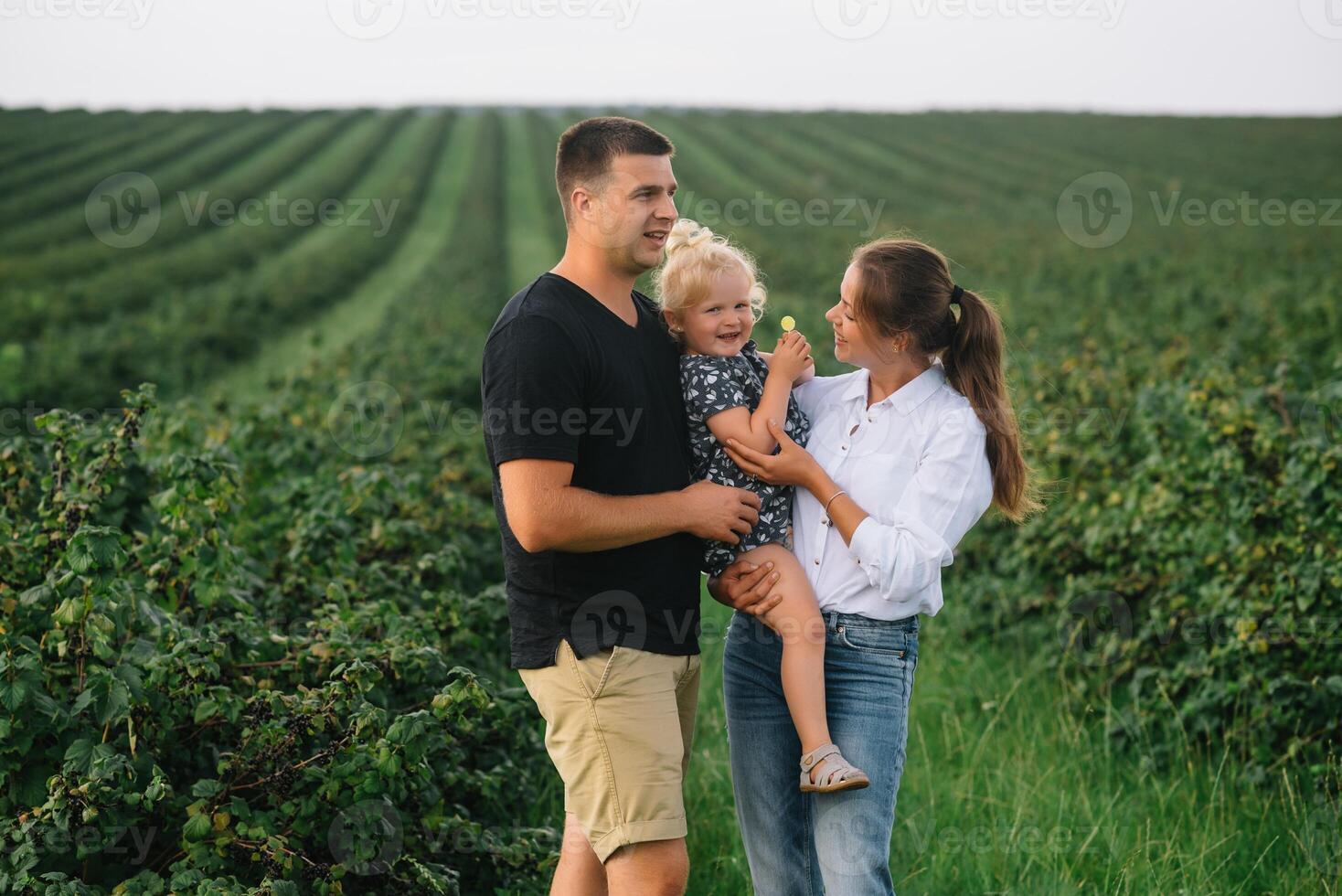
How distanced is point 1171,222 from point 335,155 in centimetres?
3775

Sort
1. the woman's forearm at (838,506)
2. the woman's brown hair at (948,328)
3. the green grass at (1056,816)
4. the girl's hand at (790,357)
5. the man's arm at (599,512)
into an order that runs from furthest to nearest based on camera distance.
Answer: the green grass at (1056,816) < the girl's hand at (790,357) < the woman's brown hair at (948,328) < the woman's forearm at (838,506) < the man's arm at (599,512)

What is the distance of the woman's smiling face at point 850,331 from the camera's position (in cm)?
285

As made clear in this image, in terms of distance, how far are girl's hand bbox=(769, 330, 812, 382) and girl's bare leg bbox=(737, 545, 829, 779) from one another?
19.7 inches

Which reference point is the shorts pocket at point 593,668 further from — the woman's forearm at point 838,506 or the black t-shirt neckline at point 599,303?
the black t-shirt neckline at point 599,303

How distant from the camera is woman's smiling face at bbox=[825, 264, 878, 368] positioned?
2.85 metres

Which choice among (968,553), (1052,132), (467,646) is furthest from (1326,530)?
(1052,132)

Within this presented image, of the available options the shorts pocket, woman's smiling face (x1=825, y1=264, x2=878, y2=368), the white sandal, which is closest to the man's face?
woman's smiling face (x1=825, y1=264, x2=878, y2=368)

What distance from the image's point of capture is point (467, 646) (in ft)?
14.7

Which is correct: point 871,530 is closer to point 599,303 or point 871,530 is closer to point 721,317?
point 721,317

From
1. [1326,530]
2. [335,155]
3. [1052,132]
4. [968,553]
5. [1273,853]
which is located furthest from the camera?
[1052,132]

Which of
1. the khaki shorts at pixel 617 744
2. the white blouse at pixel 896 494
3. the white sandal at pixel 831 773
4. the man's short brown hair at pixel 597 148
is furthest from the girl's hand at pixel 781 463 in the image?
the man's short brown hair at pixel 597 148

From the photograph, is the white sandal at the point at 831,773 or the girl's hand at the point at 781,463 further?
the girl's hand at the point at 781,463

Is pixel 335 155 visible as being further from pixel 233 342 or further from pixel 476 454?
pixel 476 454

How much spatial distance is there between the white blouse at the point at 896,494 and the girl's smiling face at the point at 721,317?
33 centimetres
